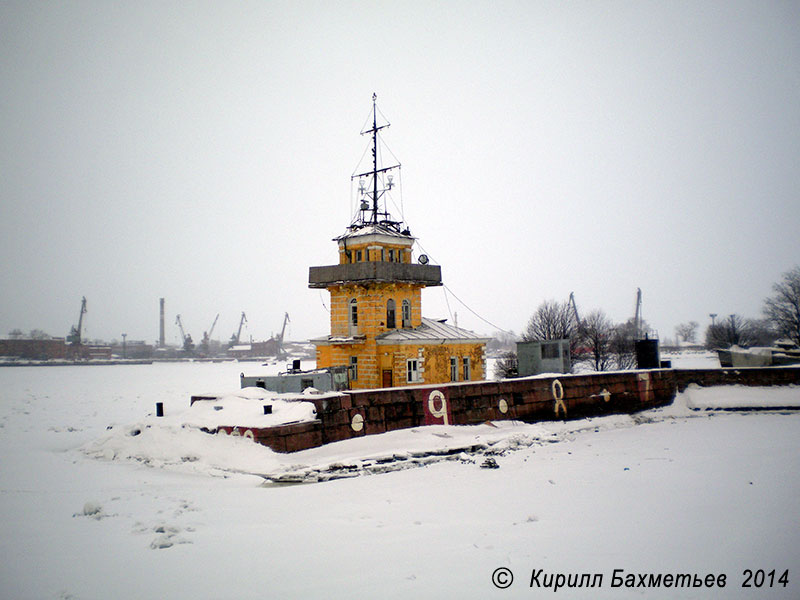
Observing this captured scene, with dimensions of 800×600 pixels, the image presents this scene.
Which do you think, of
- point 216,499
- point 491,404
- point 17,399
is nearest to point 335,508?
point 216,499

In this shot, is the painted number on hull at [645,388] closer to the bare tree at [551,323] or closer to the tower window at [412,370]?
the tower window at [412,370]

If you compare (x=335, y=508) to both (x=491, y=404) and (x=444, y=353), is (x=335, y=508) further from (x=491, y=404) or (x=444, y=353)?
(x=444, y=353)

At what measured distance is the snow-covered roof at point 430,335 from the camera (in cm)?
2902

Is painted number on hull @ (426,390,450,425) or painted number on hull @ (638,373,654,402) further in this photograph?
painted number on hull @ (638,373,654,402)

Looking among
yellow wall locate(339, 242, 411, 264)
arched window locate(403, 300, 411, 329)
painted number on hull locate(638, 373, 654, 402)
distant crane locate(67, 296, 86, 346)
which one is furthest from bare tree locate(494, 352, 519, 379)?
distant crane locate(67, 296, 86, 346)

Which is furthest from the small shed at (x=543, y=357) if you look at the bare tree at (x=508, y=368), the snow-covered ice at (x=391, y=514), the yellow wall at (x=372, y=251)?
the bare tree at (x=508, y=368)

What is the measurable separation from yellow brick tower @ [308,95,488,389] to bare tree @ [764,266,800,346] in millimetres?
47146

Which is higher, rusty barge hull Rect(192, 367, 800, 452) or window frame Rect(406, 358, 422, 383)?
window frame Rect(406, 358, 422, 383)

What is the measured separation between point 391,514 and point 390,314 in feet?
65.3

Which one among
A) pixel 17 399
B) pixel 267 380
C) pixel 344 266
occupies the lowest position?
pixel 17 399

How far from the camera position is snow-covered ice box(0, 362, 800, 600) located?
321 inches

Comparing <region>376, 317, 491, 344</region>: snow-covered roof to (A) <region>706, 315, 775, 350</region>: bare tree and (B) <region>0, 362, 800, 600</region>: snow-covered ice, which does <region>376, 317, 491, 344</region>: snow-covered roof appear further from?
(A) <region>706, 315, 775, 350</region>: bare tree

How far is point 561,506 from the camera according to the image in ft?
39.5

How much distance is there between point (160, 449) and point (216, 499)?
5155 millimetres
